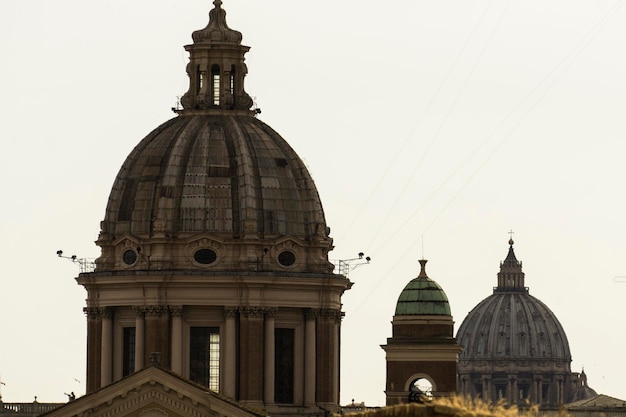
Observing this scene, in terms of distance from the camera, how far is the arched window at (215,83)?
7328 inches

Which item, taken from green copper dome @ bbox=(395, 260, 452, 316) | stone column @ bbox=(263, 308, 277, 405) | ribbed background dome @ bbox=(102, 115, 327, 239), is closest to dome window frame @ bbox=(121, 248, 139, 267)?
ribbed background dome @ bbox=(102, 115, 327, 239)

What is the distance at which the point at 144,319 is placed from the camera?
18062 centimetres

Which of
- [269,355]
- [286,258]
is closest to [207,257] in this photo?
[286,258]

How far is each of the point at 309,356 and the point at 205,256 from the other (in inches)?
291

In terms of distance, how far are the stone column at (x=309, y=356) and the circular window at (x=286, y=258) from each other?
2.93m

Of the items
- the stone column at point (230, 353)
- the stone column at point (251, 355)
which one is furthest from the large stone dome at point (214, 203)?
the stone column at point (251, 355)

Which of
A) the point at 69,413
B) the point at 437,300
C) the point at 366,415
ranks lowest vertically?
the point at 366,415

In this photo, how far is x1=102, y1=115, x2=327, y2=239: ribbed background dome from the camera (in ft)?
601

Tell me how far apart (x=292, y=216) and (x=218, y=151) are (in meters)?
5.10

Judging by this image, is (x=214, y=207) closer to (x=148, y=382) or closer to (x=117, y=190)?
(x=117, y=190)

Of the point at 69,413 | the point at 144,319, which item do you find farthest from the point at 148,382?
the point at 144,319

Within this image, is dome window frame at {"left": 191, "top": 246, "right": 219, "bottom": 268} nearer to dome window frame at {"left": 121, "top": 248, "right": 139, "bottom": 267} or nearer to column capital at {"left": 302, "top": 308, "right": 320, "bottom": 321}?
dome window frame at {"left": 121, "top": 248, "right": 139, "bottom": 267}

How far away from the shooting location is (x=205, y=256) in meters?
182

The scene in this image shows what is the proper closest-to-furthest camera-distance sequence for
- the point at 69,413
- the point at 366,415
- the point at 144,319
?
the point at 366,415 → the point at 69,413 → the point at 144,319
